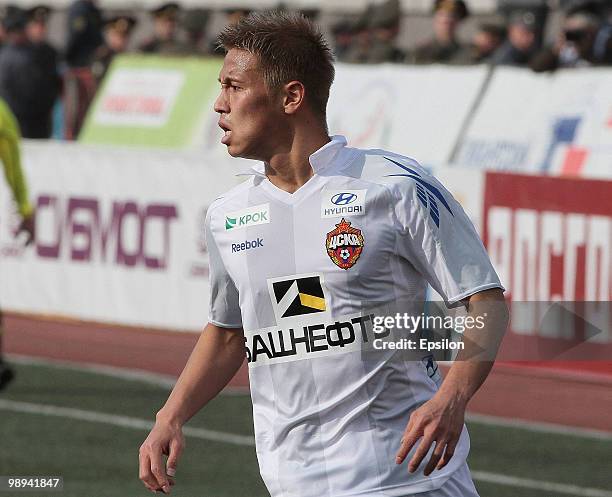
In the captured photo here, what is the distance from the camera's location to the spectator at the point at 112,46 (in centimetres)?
1906

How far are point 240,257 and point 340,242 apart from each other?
354mm

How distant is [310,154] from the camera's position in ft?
15.1

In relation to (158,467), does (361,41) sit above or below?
below

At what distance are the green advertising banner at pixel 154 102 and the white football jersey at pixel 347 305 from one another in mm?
11829

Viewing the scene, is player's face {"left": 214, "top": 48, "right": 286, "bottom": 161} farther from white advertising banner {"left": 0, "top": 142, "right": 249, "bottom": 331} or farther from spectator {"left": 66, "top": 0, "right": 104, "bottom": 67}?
spectator {"left": 66, "top": 0, "right": 104, "bottom": 67}

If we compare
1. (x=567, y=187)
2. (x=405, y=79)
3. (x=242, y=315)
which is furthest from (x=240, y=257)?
(x=405, y=79)

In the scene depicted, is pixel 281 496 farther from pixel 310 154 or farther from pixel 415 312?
pixel 310 154

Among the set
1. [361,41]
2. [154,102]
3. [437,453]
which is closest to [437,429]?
[437,453]

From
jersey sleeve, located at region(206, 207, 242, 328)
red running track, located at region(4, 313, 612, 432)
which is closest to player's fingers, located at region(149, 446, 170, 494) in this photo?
jersey sleeve, located at region(206, 207, 242, 328)

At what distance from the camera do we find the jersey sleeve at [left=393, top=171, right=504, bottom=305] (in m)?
4.33

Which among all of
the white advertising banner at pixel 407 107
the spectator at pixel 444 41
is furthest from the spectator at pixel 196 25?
the white advertising banner at pixel 407 107

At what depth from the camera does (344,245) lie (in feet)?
14.6

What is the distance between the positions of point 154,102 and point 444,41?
10.8 ft

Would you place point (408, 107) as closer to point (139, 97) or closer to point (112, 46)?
point (139, 97)
